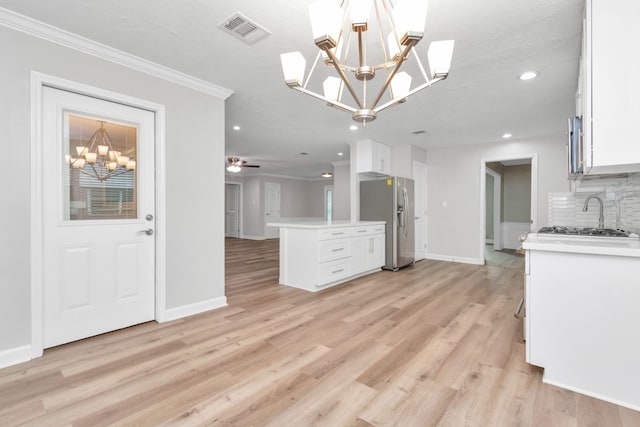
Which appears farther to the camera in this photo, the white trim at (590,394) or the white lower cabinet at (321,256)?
the white lower cabinet at (321,256)

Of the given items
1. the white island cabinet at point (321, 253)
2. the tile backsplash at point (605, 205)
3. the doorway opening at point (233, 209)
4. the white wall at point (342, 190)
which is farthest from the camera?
the doorway opening at point (233, 209)

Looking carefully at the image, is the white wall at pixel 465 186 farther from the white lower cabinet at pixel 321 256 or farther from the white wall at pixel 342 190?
the white wall at pixel 342 190

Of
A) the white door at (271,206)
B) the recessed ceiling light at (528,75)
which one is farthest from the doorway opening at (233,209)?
the recessed ceiling light at (528,75)

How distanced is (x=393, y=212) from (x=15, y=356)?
4.55m

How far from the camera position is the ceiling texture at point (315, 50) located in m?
1.83

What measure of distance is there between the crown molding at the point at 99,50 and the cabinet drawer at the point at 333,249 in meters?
2.14

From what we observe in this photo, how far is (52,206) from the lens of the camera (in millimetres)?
2164

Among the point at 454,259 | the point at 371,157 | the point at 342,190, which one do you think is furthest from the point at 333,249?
the point at 342,190

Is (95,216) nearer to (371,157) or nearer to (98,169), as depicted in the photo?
(98,169)

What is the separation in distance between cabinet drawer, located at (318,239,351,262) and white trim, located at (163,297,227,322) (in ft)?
4.28

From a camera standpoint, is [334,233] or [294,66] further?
[334,233]

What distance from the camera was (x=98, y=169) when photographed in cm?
243

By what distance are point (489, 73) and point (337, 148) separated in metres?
3.64

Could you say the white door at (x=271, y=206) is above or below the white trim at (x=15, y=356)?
above
